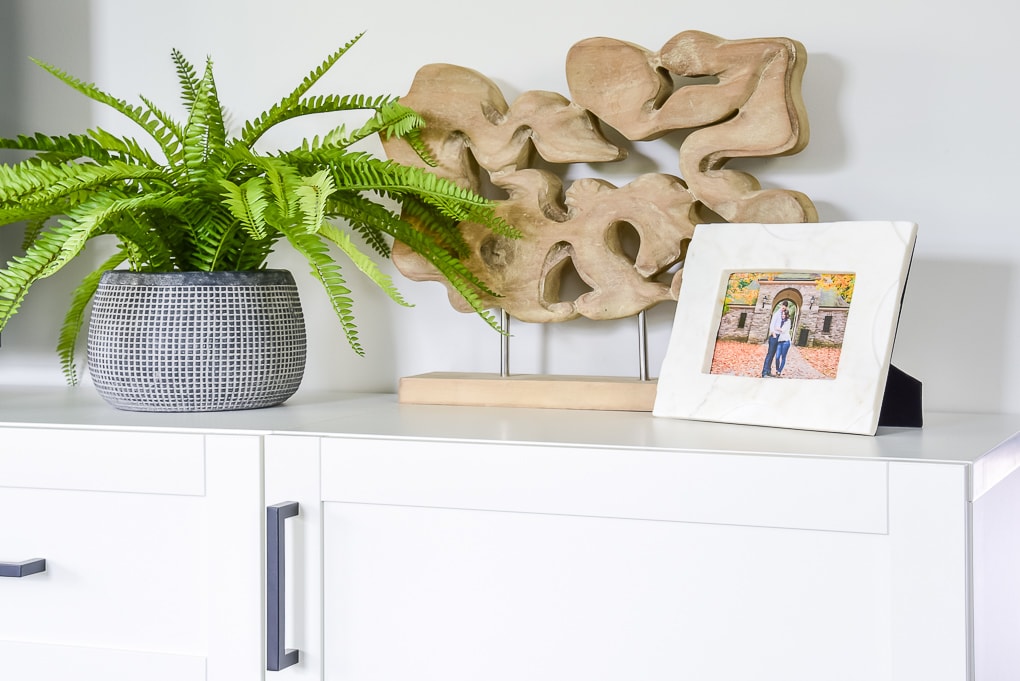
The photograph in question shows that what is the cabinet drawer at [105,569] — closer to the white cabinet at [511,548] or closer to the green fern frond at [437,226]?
the white cabinet at [511,548]

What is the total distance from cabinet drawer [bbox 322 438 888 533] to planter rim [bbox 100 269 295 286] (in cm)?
30

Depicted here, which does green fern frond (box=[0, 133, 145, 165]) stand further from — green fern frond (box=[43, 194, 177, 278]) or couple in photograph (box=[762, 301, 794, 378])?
couple in photograph (box=[762, 301, 794, 378])

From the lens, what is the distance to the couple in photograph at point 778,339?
3.38ft

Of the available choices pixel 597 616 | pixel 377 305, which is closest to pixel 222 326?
pixel 377 305

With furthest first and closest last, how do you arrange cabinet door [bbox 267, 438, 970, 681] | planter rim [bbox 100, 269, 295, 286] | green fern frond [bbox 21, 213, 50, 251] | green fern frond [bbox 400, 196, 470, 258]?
green fern frond [bbox 21, 213, 50, 251], green fern frond [bbox 400, 196, 470, 258], planter rim [bbox 100, 269, 295, 286], cabinet door [bbox 267, 438, 970, 681]

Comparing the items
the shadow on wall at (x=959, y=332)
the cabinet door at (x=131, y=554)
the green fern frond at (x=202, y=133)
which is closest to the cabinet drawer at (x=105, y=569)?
the cabinet door at (x=131, y=554)

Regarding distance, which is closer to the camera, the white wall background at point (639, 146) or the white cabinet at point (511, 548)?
the white cabinet at point (511, 548)

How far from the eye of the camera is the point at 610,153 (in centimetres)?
124

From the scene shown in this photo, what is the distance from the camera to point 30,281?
1068mm

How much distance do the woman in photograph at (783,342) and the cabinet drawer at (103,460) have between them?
0.58 metres

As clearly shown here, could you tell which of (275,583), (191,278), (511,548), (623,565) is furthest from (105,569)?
(623,565)

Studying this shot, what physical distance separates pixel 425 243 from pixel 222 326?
259mm

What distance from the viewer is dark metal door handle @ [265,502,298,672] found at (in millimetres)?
947

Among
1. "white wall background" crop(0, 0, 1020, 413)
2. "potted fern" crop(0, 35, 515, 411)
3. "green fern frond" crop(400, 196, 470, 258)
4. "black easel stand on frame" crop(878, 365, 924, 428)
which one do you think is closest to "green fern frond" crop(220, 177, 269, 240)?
"potted fern" crop(0, 35, 515, 411)
